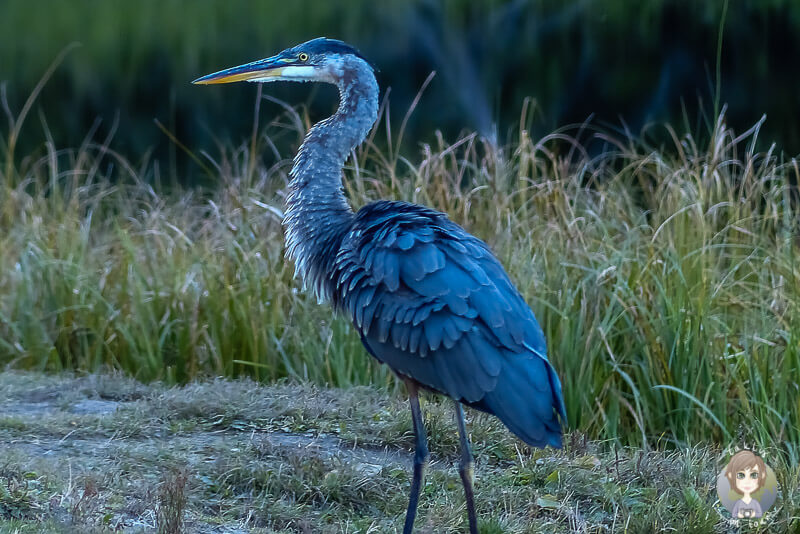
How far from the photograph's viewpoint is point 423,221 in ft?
11.9

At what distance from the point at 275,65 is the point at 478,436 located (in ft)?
5.54

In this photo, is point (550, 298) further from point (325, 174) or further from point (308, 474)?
point (308, 474)

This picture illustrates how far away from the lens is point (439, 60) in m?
14.0

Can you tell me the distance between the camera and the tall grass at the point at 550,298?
16.3ft

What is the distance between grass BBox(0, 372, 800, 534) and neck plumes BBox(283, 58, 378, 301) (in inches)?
26.1

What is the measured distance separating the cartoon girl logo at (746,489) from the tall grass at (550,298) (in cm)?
112

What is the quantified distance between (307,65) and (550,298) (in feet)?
6.35

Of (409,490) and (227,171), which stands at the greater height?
(227,171)

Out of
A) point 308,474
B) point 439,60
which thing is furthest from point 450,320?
point 439,60

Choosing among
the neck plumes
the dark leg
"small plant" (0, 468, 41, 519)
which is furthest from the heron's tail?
"small plant" (0, 468, 41, 519)

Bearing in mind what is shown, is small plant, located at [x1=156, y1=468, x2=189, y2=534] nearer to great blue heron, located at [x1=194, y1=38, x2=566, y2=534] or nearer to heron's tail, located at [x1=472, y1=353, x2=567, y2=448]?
great blue heron, located at [x1=194, y1=38, x2=566, y2=534]

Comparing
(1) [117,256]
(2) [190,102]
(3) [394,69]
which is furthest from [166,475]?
(2) [190,102]

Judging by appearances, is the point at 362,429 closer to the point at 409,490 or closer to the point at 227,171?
the point at 409,490

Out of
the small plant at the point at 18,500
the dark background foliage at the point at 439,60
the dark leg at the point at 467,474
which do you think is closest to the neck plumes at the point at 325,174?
the dark leg at the point at 467,474
